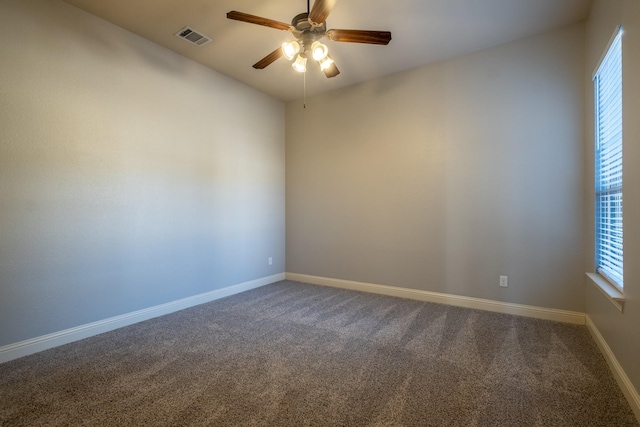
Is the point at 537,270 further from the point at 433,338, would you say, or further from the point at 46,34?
the point at 46,34

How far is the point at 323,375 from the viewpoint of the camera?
196 centimetres

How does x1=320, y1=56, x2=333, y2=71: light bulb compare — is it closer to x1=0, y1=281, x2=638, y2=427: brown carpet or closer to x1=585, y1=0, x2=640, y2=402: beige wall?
x1=585, y1=0, x2=640, y2=402: beige wall

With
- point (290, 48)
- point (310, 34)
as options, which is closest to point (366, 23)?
point (310, 34)

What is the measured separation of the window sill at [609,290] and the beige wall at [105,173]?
3.72 metres

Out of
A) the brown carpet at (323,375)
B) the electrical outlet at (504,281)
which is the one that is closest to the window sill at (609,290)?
the brown carpet at (323,375)

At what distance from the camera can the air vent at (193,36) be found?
9.61 ft

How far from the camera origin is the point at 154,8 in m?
2.61

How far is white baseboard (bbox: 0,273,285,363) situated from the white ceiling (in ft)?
9.23

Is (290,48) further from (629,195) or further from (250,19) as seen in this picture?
(629,195)

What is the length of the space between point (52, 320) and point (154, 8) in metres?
2.80

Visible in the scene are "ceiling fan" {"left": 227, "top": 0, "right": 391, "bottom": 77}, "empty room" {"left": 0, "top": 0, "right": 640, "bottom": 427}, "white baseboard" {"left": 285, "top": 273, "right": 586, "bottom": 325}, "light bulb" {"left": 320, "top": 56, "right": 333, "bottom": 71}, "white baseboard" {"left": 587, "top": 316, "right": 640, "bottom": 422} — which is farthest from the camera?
"white baseboard" {"left": 285, "top": 273, "right": 586, "bottom": 325}

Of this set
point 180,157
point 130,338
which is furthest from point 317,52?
point 130,338

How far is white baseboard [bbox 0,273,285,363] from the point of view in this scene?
2.24 m

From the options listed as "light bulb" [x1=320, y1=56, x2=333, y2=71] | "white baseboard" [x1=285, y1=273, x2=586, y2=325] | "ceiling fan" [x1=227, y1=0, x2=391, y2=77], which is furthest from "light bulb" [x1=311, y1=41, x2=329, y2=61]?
"white baseboard" [x1=285, y1=273, x2=586, y2=325]
